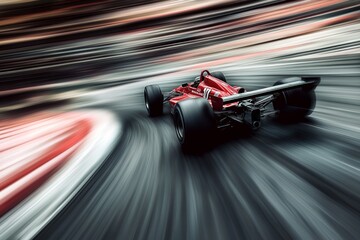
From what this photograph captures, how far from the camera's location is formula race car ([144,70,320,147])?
327 centimetres

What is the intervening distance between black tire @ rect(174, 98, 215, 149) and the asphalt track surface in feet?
0.69

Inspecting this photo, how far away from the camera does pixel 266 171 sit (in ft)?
8.90

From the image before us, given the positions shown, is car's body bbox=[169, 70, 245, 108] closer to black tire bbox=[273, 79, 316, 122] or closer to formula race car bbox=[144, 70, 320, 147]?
formula race car bbox=[144, 70, 320, 147]

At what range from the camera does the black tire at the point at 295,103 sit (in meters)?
3.79

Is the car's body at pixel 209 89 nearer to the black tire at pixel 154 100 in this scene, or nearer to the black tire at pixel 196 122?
the black tire at pixel 154 100

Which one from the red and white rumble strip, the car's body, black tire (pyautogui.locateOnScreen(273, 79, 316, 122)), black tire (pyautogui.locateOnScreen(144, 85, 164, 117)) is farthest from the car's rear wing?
black tire (pyautogui.locateOnScreen(144, 85, 164, 117))

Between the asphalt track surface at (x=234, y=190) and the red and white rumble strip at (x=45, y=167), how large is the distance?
0.23 meters

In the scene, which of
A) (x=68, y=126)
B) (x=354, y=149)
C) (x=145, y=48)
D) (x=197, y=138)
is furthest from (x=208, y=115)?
(x=145, y=48)

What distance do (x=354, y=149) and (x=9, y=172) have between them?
4543 millimetres

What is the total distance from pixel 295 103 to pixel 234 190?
6.61 feet

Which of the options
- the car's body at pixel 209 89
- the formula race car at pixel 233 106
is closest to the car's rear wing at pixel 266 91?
the formula race car at pixel 233 106

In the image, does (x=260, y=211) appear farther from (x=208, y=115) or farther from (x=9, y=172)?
(x=9, y=172)

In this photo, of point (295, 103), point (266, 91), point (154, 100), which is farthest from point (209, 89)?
point (154, 100)

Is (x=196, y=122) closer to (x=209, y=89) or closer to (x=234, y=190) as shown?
(x=234, y=190)
